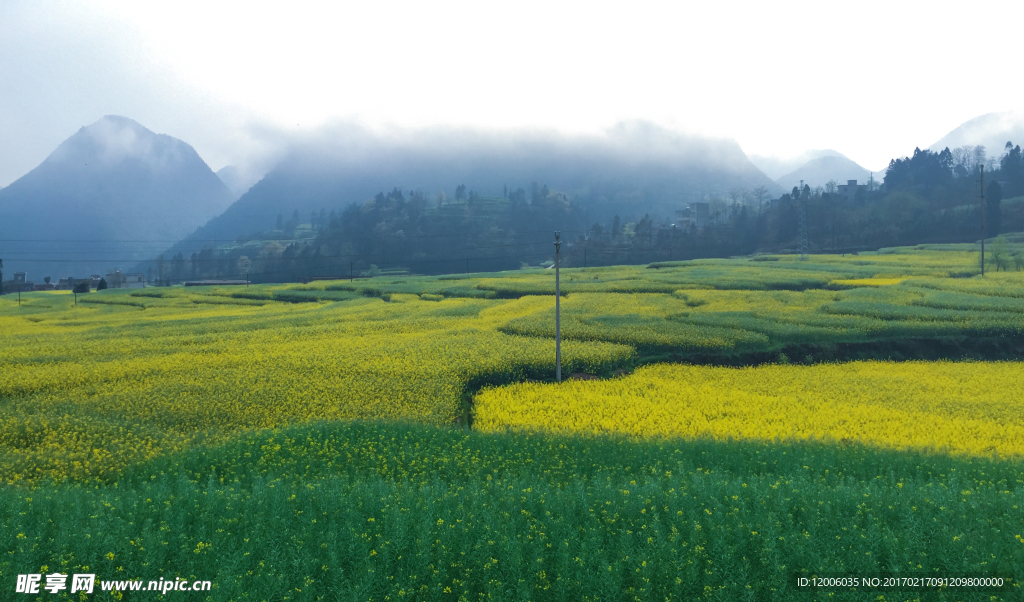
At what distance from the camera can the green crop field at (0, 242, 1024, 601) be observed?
8.31 meters

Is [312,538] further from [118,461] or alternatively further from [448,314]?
[448,314]

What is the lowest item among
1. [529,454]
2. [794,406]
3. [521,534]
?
[794,406]

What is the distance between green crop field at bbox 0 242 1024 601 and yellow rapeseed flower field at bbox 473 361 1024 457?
16 centimetres

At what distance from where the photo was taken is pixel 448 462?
1345 cm

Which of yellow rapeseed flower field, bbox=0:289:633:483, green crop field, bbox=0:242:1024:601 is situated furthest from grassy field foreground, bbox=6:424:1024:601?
yellow rapeseed flower field, bbox=0:289:633:483

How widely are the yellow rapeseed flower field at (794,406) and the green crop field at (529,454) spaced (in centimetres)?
16

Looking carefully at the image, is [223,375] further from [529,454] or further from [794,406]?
[794,406]

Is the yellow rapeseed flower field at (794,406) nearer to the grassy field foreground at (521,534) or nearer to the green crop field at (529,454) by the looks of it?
the green crop field at (529,454)

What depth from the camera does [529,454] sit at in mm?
14320

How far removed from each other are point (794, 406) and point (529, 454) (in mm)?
11309

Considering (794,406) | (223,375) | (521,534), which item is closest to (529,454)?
(521,534)

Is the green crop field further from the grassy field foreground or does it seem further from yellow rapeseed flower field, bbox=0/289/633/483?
yellow rapeseed flower field, bbox=0/289/633/483

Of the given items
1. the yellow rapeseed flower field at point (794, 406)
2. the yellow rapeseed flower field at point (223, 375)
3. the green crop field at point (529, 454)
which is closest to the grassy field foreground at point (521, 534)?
the green crop field at point (529, 454)

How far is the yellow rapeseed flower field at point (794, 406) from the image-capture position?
1740 centimetres
